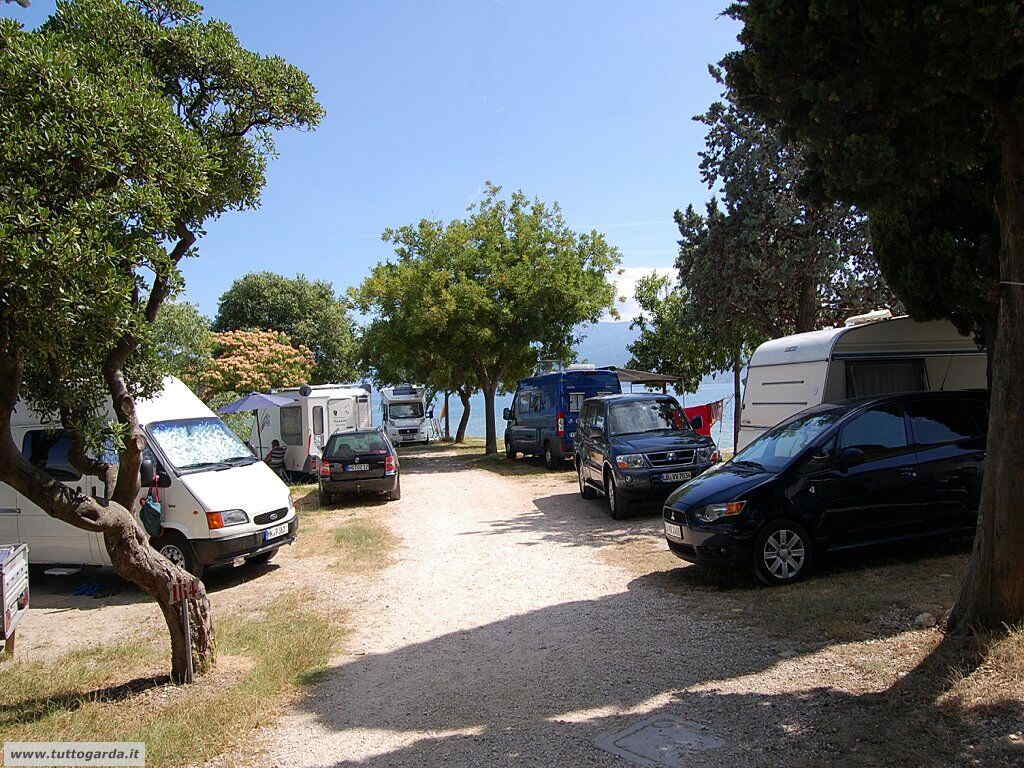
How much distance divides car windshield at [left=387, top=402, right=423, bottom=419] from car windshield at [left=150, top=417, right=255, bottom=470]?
27.1m

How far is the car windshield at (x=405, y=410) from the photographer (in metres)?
37.7

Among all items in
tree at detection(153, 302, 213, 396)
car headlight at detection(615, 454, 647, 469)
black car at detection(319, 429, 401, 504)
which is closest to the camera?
car headlight at detection(615, 454, 647, 469)

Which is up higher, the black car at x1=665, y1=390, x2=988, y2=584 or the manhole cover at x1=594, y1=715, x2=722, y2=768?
the black car at x1=665, y1=390, x2=988, y2=584

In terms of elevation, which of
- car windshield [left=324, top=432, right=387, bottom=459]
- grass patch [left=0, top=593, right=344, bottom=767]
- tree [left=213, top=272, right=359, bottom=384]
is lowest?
grass patch [left=0, top=593, right=344, bottom=767]

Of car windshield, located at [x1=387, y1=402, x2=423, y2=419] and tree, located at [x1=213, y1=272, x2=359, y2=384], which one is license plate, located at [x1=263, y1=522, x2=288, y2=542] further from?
tree, located at [x1=213, y1=272, x2=359, y2=384]

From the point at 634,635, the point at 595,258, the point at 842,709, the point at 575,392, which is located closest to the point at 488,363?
the point at 595,258

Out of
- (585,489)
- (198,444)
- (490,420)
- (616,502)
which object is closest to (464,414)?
(490,420)

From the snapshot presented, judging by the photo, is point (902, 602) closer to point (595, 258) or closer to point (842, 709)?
point (842, 709)

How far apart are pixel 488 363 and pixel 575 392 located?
735 cm

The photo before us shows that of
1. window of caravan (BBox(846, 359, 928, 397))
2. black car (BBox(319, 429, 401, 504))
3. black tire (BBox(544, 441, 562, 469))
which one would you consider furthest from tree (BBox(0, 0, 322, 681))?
black tire (BBox(544, 441, 562, 469))

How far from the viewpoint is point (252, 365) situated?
27.1 meters

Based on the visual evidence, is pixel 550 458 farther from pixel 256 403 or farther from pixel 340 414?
pixel 256 403

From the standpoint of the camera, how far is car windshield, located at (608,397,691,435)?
12820mm

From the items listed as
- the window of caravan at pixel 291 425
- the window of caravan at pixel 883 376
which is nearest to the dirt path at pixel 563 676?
the window of caravan at pixel 883 376
